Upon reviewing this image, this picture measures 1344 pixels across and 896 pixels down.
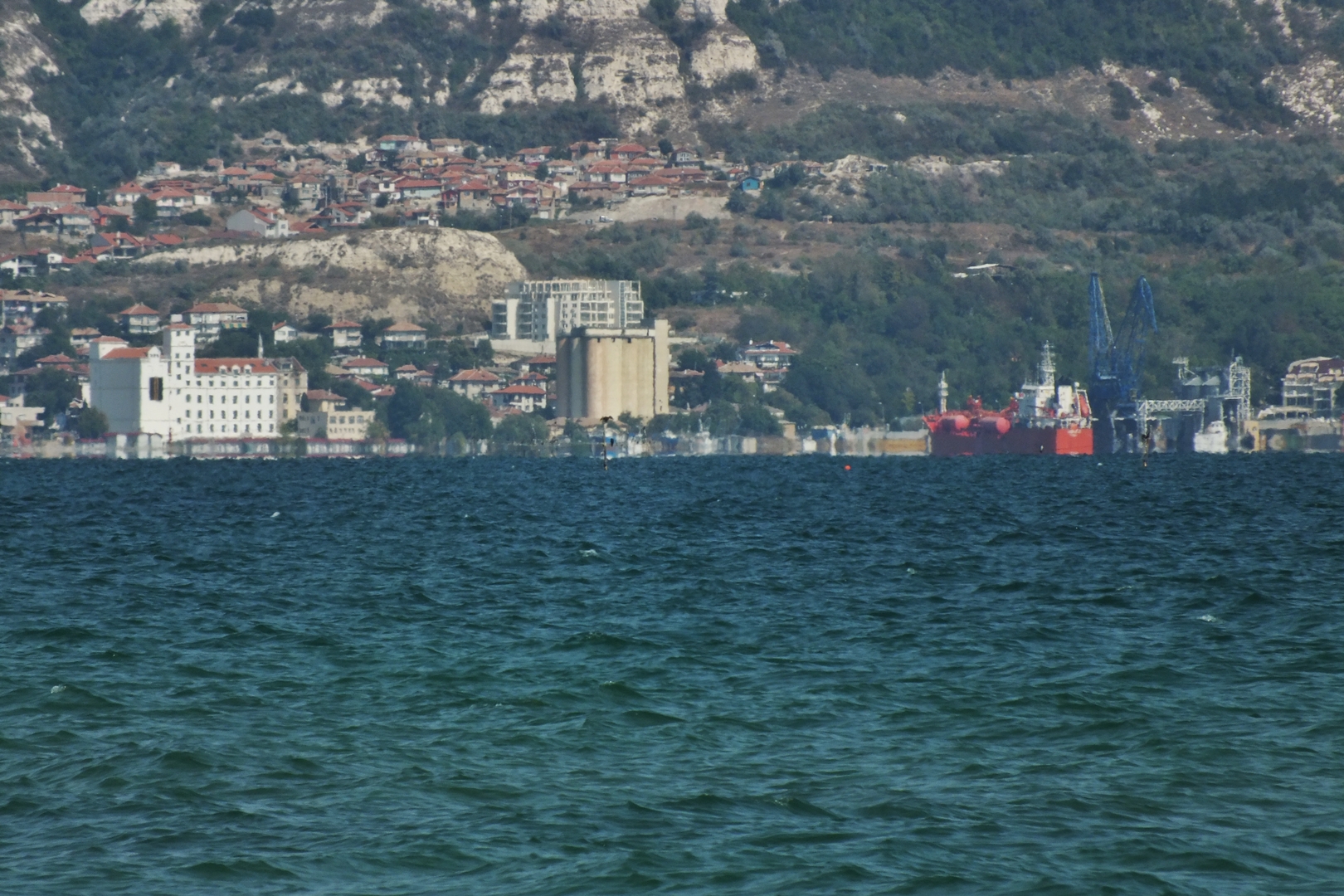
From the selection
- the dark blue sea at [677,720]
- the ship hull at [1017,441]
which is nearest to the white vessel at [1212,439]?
the ship hull at [1017,441]

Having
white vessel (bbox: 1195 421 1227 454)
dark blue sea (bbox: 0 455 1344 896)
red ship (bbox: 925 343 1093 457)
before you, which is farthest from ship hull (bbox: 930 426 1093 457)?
dark blue sea (bbox: 0 455 1344 896)

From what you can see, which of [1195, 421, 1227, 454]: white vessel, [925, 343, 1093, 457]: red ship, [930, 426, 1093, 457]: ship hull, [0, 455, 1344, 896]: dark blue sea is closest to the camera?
[0, 455, 1344, 896]: dark blue sea

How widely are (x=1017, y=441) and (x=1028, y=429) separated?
62.9 inches

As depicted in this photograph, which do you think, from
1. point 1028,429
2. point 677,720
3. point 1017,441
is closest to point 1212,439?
point 1028,429

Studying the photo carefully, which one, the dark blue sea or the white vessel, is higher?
the white vessel

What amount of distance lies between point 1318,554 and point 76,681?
2880cm

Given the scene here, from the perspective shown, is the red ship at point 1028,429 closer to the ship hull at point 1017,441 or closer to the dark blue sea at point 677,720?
the ship hull at point 1017,441

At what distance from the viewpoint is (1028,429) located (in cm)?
19188

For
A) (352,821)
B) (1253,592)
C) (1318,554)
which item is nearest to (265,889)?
(352,821)

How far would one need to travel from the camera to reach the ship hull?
189 metres

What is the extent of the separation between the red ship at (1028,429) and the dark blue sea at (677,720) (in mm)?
143898

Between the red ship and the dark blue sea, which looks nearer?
the dark blue sea

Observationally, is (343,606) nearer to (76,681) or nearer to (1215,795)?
(76,681)

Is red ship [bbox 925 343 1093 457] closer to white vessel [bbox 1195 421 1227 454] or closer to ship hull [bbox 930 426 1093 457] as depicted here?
ship hull [bbox 930 426 1093 457]
